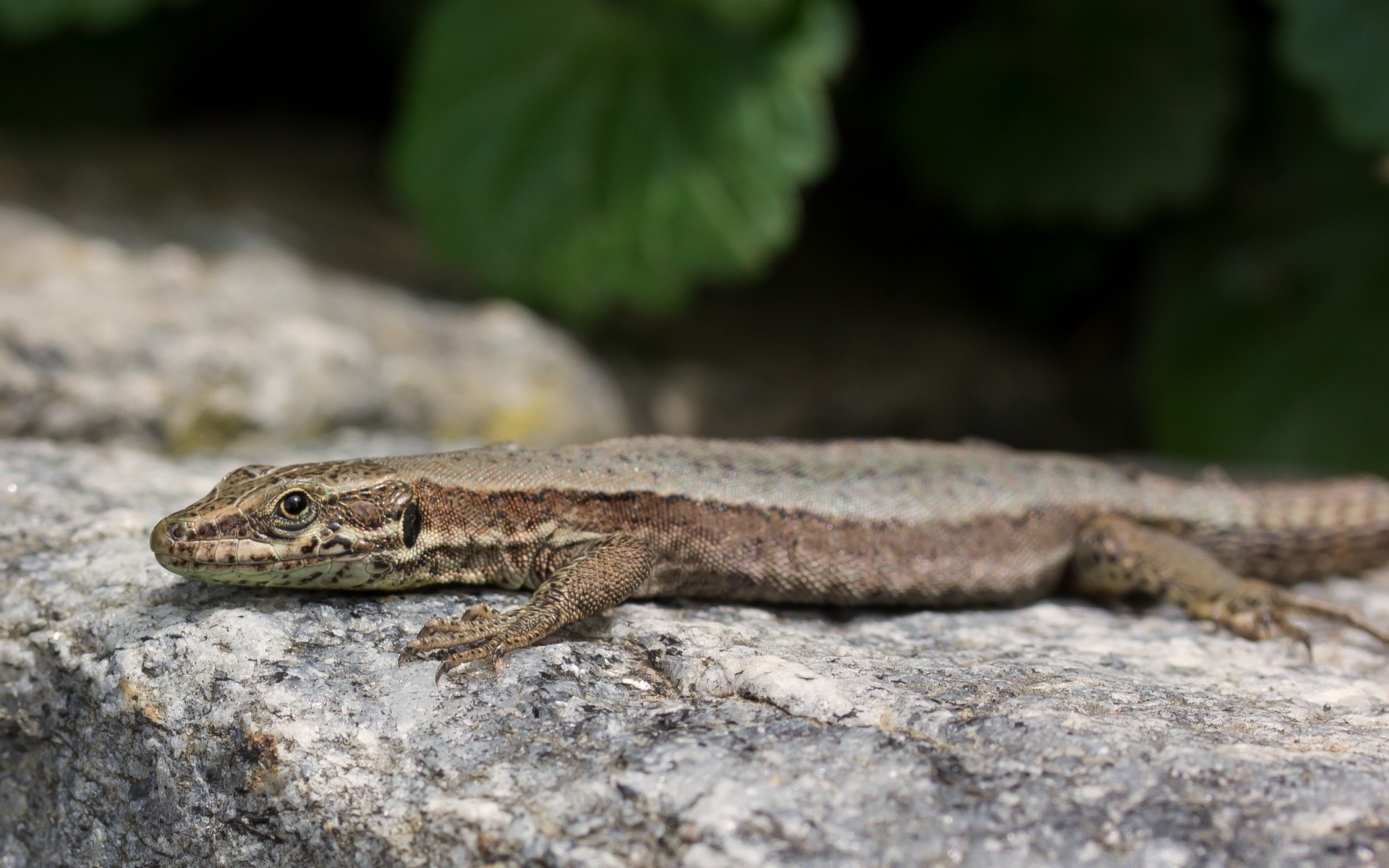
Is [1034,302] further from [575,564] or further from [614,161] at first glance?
[575,564]

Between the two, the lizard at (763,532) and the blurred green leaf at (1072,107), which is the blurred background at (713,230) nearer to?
the blurred green leaf at (1072,107)

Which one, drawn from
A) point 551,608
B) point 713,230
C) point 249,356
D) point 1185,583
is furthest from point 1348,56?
point 249,356

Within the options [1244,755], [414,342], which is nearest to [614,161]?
[414,342]

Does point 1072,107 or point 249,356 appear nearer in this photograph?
point 249,356

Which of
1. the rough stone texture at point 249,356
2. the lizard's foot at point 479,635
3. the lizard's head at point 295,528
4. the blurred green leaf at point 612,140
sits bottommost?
the lizard's foot at point 479,635

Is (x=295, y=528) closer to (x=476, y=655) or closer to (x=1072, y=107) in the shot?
(x=476, y=655)

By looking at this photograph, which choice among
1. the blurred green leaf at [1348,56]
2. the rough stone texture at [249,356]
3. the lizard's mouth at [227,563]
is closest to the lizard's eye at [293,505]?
the lizard's mouth at [227,563]

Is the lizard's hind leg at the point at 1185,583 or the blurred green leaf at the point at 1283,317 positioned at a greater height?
the blurred green leaf at the point at 1283,317
